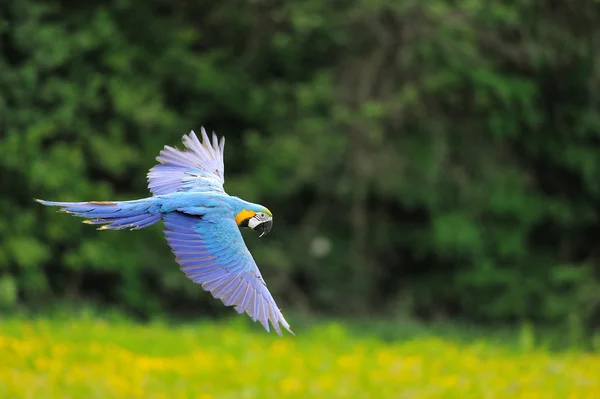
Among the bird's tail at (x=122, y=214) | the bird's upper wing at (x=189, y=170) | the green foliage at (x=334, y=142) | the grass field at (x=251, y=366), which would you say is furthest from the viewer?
the green foliage at (x=334, y=142)

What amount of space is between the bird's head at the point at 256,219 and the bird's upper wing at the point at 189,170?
0.72 ft

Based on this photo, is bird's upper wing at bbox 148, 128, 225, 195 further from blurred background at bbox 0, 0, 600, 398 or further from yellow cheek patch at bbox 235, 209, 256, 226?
blurred background at bbox 0, 0, 600, 398

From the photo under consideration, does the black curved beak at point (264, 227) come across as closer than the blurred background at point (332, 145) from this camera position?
Yes

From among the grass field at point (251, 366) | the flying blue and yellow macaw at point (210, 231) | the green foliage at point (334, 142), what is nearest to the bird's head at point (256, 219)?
the flying blue and yellow macaw at point (210, 231)

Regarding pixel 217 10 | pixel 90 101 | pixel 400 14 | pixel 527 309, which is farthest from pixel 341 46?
pixel 527 309

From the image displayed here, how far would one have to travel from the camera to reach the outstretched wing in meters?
2.11

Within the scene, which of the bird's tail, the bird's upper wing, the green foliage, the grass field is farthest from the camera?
the green foliage

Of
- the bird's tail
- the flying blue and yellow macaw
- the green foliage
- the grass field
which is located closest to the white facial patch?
the flying blue and yellow macaw

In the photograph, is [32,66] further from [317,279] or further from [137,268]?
[317,279]

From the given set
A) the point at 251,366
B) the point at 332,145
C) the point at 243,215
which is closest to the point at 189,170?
the point at 243,215

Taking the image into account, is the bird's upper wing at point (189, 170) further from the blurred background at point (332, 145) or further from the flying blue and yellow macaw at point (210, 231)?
the blurred background at point (332, 145)

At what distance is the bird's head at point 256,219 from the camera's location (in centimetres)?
213

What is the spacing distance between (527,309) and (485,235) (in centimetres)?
102

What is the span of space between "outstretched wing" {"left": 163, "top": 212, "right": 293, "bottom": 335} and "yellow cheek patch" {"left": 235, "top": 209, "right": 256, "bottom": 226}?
0.6 inches
